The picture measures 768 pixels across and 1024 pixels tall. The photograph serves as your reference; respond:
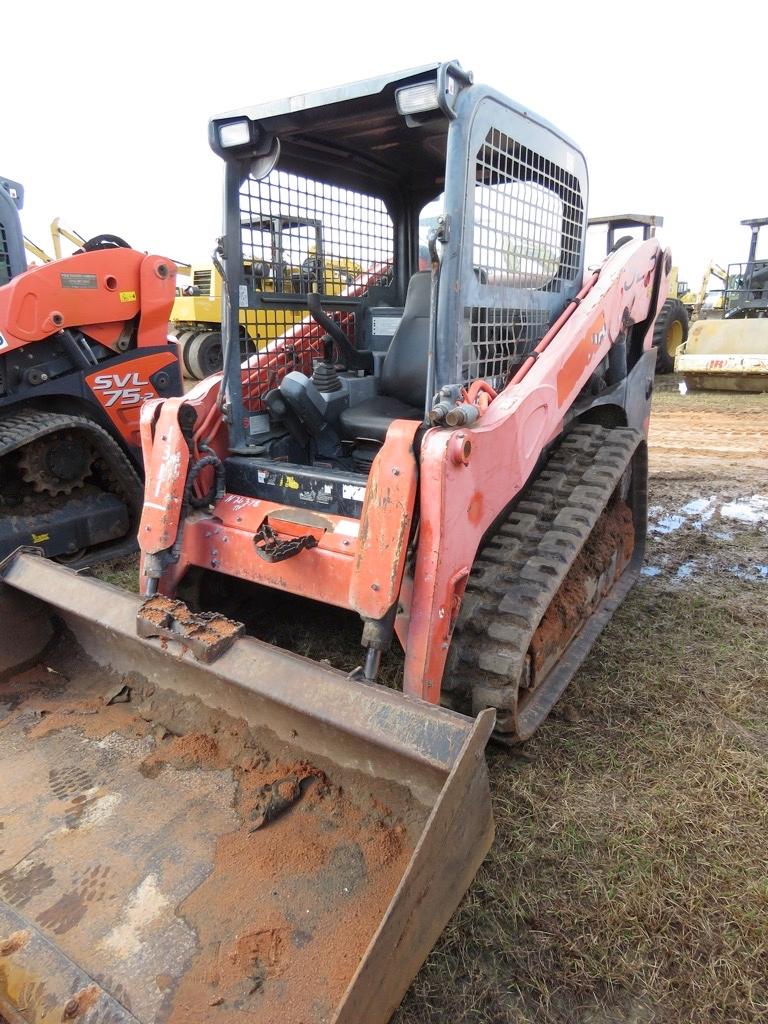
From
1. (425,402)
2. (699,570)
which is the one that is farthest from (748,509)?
(425,402)

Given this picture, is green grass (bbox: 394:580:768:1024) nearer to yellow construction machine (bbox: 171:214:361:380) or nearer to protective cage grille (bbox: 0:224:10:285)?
yellow construction machine (bbox: 171:214:361:380)

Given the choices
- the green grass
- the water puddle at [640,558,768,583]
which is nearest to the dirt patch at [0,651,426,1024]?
the green grass

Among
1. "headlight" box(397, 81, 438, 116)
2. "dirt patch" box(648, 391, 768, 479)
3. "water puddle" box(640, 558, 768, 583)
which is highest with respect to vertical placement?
"headlight" box(397, 81, 438, 116)

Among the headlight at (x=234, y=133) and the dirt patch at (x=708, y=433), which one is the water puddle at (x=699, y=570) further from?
the headlight at (x=234, y=133)

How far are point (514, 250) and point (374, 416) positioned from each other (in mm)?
951

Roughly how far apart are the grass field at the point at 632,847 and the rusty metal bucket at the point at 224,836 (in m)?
0.29

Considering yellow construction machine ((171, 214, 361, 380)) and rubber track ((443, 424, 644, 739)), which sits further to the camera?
yellow construction machine ((171, 214, 361, 380))

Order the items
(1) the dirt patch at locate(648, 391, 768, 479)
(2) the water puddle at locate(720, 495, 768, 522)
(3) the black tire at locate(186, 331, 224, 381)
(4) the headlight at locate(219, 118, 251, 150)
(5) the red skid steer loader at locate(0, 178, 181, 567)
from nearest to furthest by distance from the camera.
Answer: (4) the headlight at locate(219, 118, 251, 150), (5) the red skid steer loader at locate(0, 178, 181, 567), (2) the water puddle at locate(720, 495, 768, 522), (1) the dirt patch at locate(648, 391, 768, 479), (3) the black tire at locate(186, 331, 224, 381)

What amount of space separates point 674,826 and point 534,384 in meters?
1.52

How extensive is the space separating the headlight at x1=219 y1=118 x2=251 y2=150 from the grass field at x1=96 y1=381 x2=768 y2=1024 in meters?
2.13

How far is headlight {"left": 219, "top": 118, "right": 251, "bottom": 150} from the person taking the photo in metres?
2.68

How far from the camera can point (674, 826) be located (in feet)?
7.07

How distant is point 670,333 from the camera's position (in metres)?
13.3

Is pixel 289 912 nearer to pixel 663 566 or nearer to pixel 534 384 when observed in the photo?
pixel 534 384
